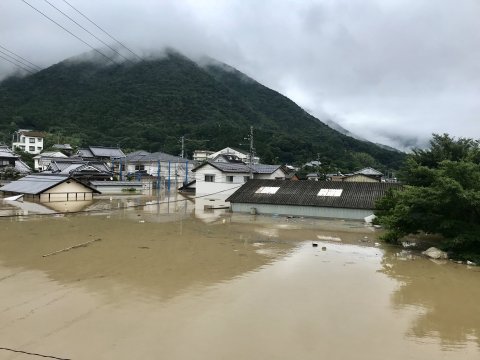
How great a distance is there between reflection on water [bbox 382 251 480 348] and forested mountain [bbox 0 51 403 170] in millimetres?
53196

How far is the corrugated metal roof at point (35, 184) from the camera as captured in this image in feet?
96.2

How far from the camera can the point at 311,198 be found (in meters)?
24.5

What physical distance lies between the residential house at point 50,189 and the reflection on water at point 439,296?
25.0 m

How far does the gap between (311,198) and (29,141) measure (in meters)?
61.6

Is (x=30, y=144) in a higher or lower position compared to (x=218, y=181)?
higher

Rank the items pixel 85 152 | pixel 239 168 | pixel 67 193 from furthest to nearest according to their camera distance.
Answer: pixel 85 152, pixel 239 168, pixel 67 193

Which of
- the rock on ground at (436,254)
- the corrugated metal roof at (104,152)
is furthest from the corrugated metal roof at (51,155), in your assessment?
the rock on ground at (436,254)

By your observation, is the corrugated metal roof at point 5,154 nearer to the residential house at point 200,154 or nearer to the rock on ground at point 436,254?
the residential house at point 200,154

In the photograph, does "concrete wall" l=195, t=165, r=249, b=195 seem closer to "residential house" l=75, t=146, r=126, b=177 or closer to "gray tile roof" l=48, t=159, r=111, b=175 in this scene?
"gray tile roof" l=48, t=159, r=111, b=175

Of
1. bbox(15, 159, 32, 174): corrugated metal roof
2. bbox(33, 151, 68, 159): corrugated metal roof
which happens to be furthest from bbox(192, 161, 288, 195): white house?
bbox(33, 151, 68, 159): corrugated metal roof

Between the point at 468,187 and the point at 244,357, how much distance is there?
11.3 meters

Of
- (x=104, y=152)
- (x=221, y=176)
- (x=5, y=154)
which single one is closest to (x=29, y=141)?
(x=104, y=152)

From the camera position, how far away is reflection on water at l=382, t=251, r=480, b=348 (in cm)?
772

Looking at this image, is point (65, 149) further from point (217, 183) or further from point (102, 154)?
point (217, 183)
